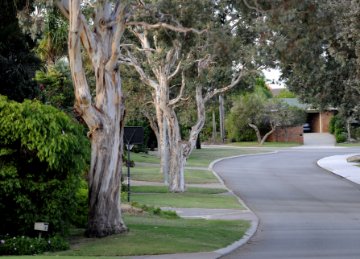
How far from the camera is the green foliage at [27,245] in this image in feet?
42.0

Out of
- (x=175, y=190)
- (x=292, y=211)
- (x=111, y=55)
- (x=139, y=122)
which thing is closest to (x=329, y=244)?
(x=111, y=55)

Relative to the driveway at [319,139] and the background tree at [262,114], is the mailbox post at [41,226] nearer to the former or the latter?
the background tree at [262,114]

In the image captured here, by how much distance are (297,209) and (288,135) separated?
62803mm

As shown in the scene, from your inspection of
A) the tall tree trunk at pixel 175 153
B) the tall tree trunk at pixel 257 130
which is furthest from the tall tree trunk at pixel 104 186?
the tall tree trunk at pixel 257 130

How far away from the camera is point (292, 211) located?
80.3 feet

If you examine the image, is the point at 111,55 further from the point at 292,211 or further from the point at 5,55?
the point at 292,211

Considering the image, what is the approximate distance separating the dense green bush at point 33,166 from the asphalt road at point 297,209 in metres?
3.78

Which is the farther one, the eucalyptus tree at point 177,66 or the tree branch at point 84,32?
the eucalyptus tree at point 177,66

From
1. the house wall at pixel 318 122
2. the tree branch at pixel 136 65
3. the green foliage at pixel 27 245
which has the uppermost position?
the tree branch at pixel 136 65

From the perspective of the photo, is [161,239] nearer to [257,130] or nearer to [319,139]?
[257,130]

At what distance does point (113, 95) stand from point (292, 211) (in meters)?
11.0

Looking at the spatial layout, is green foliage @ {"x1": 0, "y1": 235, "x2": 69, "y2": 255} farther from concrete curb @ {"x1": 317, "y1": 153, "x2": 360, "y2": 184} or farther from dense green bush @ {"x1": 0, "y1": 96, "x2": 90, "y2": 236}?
concrete curb @ {"x1": 317, "y1": 153, "x2": 360, "y2": 184}

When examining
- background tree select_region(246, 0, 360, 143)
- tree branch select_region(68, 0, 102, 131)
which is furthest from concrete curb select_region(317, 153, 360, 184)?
tree branch select_region(68, 0, 102, 131)

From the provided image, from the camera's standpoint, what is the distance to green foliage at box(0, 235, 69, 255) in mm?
12789
